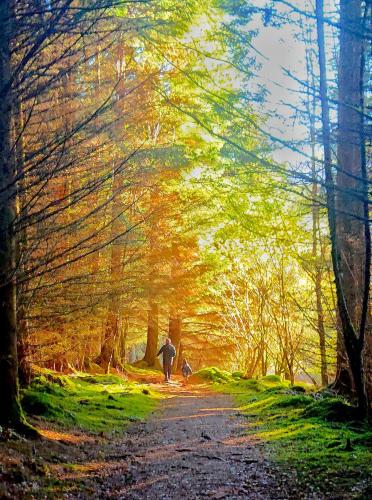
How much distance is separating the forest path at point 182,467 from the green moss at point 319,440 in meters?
0.26

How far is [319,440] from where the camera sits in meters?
6.55

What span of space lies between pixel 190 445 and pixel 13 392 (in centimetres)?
307

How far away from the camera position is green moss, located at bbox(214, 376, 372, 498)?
4793 millimetres

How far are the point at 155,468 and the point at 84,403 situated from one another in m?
4.15

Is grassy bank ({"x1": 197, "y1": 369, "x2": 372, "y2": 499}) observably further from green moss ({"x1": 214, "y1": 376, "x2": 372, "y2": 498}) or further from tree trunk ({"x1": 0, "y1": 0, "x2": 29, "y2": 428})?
tree trunk ({"x1": 0, "y1": 0, "x2": 29, "y2": 428})

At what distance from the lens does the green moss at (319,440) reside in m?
4.79

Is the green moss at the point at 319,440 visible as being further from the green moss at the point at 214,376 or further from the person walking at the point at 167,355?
the green moss at the point at 214,376

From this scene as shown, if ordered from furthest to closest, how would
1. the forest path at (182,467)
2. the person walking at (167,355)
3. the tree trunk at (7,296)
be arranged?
the person walking at (167,355) < the tree trunk at (7,296) < the forest path at (182,467)

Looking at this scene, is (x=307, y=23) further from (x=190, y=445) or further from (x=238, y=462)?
(x=190, y=445)

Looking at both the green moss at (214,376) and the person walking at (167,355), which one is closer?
the person walking at (167,355)

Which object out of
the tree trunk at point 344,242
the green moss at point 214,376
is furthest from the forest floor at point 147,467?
the green moss at point 214,376

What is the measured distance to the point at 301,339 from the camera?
14.7m

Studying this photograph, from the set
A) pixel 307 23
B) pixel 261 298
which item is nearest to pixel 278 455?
pixel 307 23

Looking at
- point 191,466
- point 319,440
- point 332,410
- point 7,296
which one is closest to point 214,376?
point 332,410
